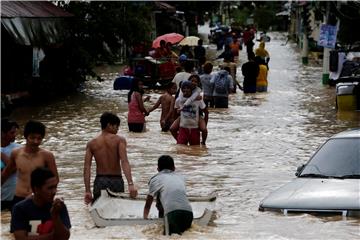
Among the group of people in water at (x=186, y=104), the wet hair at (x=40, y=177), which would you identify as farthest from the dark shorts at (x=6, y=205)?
the group of people in water at (x=186, y=104)

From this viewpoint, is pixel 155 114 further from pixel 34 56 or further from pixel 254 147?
pixel 254 147

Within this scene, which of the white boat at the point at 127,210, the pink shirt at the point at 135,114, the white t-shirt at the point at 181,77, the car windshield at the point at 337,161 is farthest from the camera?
the white t-shirt at the point at 181,77

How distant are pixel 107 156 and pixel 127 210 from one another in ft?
2.54

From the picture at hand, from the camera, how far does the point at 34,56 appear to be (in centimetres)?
2664

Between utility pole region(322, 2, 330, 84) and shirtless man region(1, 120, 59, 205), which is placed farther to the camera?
utility pole region(322, 2, 330, 84)

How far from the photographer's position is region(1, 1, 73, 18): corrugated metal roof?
2389 centimetres

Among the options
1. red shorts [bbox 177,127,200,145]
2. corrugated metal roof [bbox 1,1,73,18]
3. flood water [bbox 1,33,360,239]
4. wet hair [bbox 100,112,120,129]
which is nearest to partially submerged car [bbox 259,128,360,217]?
flood water [bbox 1,33,360,239]

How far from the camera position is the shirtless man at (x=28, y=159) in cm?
913

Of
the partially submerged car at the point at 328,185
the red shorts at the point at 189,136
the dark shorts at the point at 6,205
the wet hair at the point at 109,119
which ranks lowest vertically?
the red shorts at the point at 189,136

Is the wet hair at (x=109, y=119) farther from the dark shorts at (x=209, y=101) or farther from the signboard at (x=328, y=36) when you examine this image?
the signboard at (x=328, y=36)

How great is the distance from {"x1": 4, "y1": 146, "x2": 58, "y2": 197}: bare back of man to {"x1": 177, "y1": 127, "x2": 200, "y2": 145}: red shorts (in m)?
8.51

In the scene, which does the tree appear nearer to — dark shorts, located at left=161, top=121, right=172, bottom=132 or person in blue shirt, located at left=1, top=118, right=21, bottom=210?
dark shorts, located at left=161, top=121, right=172, bottom=132

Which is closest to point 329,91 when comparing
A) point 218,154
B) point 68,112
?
point 68,112

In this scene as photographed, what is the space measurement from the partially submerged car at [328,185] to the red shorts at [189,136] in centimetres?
603
